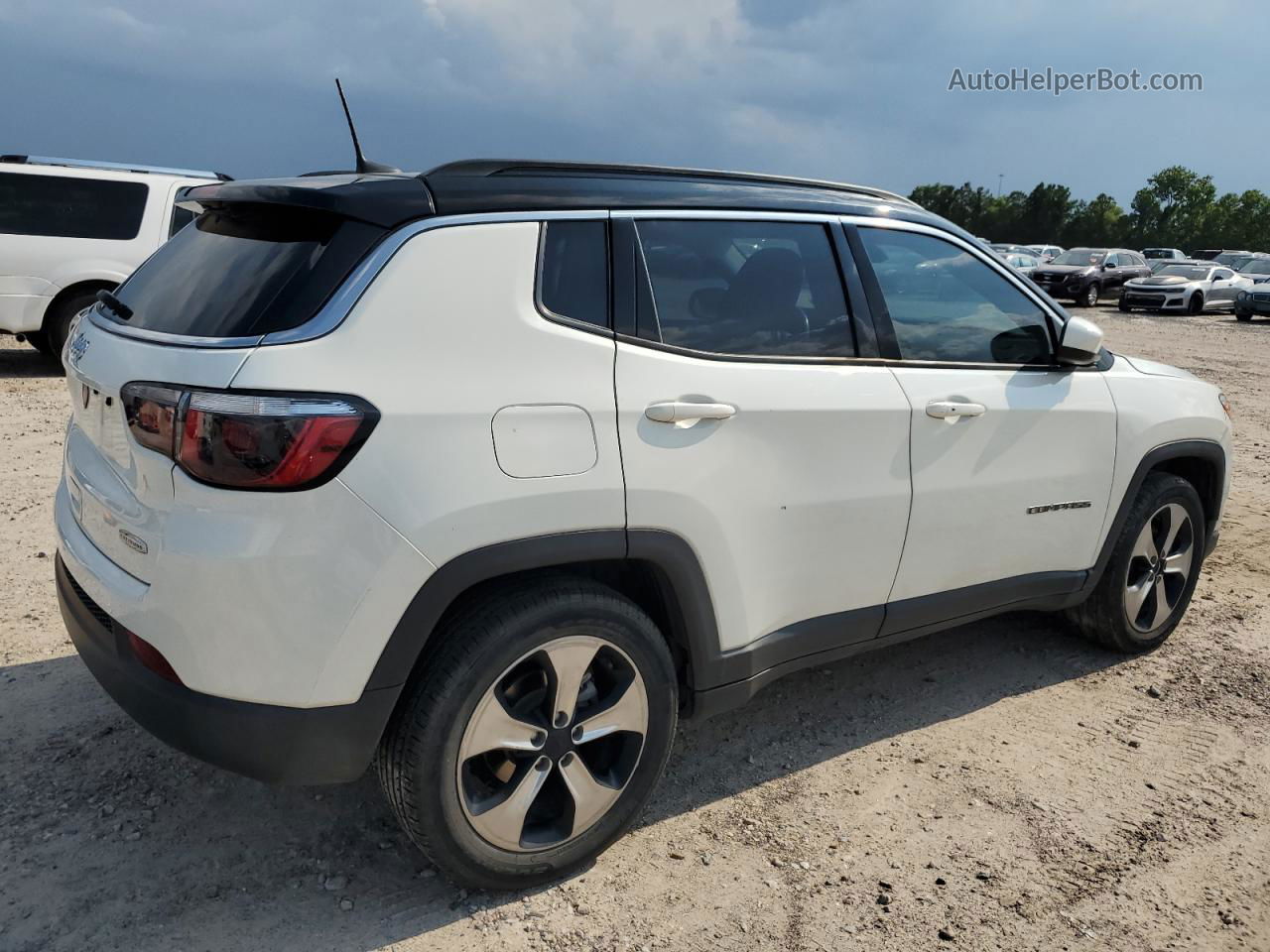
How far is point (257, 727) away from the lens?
2.22 metres

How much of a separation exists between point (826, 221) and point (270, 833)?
248 cm

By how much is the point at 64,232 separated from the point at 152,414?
8.68 metres

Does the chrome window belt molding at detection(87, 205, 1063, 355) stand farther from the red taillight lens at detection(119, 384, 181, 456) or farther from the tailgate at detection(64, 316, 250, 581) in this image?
the red taillight lens at detection(119, 384, 181, 456)

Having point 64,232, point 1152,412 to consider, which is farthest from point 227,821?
point 64,232

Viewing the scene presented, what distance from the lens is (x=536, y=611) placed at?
2422 mm

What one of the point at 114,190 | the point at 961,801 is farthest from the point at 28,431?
the point at 961,801

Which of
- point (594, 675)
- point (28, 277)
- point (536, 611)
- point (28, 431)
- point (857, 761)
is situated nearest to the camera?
point (536, 611)

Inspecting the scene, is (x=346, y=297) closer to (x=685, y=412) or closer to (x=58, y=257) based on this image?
(x=685, y=412)

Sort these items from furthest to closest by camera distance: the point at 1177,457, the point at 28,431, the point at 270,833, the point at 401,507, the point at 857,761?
the point at 28,431
the point at 1177,457
the point at 857,761
the point at 270,833
the point at 401,507

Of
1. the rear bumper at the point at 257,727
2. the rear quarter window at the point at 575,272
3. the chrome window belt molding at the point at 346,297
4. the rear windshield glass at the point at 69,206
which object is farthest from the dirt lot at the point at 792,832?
the rear windshield glass at the point at 69,206

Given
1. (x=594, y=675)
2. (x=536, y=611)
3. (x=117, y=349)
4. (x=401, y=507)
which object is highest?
(x=117, y=349)

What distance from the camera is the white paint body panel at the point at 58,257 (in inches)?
363

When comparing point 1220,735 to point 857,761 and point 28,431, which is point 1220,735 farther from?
point 28,431

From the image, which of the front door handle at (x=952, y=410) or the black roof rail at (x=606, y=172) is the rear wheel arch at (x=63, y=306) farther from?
the front door handle at (x=952, y=410)
